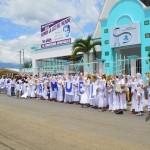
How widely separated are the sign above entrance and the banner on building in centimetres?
947

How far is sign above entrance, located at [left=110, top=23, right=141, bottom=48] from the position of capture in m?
27.6

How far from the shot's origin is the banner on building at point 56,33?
39.3 m

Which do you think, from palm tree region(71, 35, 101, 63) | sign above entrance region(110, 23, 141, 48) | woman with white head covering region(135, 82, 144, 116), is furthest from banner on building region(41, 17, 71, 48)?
woman with white head covering region(135, 82, 144, 116)

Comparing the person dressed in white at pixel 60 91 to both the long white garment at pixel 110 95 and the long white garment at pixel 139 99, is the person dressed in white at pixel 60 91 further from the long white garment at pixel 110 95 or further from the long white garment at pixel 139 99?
the long white garment at pixel 139 99

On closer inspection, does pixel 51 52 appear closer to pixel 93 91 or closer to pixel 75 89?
pixel 75 89

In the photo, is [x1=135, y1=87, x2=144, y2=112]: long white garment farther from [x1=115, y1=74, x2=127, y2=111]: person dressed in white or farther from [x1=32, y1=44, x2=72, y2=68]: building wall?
[x1=32, y1=44, x2=72, y2=68]: building wall

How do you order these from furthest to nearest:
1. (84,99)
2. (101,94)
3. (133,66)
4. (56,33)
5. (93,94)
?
1. (56,33)
2. (133,66)
3. (84,99)
4. (93,94)
5. (101,94)

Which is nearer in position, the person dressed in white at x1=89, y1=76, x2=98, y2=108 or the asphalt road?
the asphalt road

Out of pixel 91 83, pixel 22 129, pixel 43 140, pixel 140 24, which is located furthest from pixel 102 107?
pixel 140 24

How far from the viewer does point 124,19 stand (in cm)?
2897

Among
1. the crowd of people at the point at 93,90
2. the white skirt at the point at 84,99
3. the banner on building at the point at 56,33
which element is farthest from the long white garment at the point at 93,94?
the banner on building at the point at 56,33

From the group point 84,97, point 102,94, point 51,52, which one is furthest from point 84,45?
point 102,94

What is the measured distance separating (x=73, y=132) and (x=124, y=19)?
19.0 metres

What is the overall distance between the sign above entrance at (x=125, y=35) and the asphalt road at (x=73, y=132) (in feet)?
41.8
